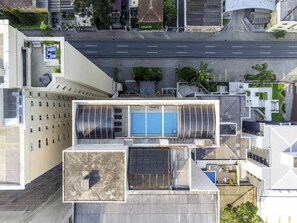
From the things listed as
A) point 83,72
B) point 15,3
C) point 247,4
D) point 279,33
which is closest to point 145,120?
point 83,72

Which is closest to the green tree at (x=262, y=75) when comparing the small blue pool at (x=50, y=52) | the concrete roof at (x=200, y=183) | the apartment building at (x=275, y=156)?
the apartment building at (x=275, y=156)

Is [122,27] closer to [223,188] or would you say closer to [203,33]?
[203,33]

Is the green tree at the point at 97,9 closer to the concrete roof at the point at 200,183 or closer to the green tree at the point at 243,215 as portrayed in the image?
the concrete roof at the point at 200,183

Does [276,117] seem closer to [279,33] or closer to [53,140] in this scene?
[279,33]

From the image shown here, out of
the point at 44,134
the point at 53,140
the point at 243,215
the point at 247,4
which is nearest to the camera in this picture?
the point at 44,134

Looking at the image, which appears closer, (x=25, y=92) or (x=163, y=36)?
(x=25, y=92)

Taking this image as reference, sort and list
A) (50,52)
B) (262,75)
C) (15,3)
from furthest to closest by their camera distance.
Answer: (262,75), (15,3), (50,52)
